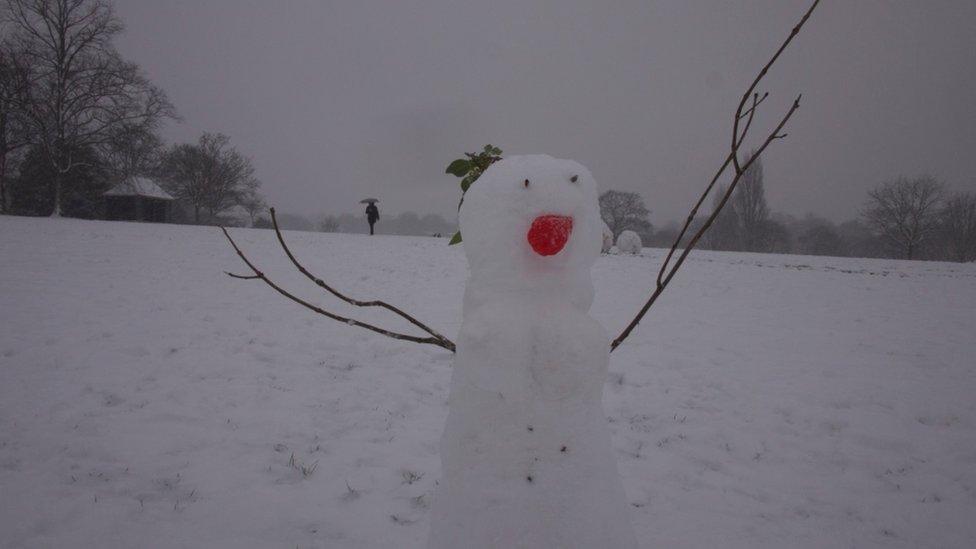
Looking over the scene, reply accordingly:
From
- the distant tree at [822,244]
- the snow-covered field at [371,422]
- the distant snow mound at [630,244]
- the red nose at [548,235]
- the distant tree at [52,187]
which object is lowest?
the snow-covered field at [371,422]

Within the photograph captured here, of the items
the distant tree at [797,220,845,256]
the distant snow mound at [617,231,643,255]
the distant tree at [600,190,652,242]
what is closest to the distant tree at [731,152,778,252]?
the distant tree at [600,190,652,242]

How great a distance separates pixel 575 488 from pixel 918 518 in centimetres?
311

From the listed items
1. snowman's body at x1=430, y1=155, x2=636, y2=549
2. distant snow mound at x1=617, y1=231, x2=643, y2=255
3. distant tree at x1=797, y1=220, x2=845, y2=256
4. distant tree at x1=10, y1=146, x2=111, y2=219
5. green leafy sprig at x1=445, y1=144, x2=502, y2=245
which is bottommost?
snowman's body at x1=430, y1=155, x2=636, y2=549

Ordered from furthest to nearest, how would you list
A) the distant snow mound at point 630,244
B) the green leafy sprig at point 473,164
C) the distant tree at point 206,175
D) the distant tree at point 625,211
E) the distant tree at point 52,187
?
the distant tree at point 625,211, the distant tree at point 206,175, the distant tree at point 52,187, the distant snow mound at point 630,244, the green leafy sprig at point 473,164

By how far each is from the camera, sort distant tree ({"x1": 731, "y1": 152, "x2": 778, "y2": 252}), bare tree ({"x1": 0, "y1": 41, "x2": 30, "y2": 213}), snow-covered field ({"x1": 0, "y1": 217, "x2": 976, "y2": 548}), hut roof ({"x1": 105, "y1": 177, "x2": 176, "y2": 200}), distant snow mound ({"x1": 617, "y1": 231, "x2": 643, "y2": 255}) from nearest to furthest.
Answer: snow-covered field ({"x1": 0, "y1": 217, "x2": 976, "y2": 548}), bare tree ({"x1": 0, "y1": 41, "x2": 30, "y2": 213}), distant snow mound ({"x1": 617, "y1": 231, "x2": 643, "y2": 255}), hut roof ({"x1": 105, "y1": 177, "x2": 176, "y2": 200}), distant tree ({"x1": 731, "y1": 152, "x2": 778, "y2": 252})

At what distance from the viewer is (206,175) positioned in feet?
101

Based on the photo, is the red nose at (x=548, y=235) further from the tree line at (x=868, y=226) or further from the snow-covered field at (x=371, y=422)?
the tree line at (x=868, y=226)

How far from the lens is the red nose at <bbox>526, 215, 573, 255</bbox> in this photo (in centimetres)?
98

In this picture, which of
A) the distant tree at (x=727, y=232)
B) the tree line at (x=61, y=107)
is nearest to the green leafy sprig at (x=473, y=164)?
the tree line at (x=61, y=107)

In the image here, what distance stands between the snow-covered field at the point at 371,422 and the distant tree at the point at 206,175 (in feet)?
90.0

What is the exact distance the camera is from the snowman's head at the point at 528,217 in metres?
1.05

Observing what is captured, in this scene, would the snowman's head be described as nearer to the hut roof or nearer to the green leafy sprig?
the green leafy sprig

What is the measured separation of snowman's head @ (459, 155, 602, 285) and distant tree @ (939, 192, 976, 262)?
51.8 metres

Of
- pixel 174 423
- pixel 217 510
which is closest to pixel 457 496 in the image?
pixel 217 510
